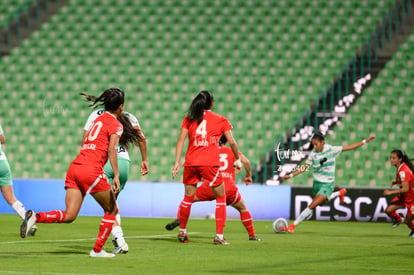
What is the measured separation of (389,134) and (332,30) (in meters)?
4.61

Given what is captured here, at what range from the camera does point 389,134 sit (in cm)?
2369

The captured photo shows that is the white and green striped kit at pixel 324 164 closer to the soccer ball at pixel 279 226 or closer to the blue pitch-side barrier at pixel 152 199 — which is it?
the soccer ball at pixel 279 226

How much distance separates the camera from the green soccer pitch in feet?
26.5

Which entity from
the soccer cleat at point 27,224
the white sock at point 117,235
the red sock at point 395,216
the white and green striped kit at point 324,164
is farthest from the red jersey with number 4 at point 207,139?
the red sock at point 395,216

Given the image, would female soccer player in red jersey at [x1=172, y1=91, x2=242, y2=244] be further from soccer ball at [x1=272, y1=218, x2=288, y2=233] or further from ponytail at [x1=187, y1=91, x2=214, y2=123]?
soccer ball at [x1=272, y1=218, x2=288, y2=233]

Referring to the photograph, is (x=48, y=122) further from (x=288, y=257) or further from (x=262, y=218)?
(x=288, y=257)

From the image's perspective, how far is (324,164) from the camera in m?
15.7

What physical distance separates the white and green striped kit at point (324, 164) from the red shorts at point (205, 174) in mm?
4650

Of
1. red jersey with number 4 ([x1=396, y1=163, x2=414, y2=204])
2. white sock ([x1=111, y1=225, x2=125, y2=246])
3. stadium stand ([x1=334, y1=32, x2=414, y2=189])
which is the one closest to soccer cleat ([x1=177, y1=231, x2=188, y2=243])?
white sock ([x1=111, y1=225, x2=125, y2=246])

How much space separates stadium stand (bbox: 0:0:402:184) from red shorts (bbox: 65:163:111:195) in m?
14.3

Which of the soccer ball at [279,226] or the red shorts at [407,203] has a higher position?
the red shorts at [407,203]

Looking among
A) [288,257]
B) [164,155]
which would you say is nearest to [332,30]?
[164,155]

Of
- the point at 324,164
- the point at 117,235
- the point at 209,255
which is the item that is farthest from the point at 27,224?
the point at 324,164

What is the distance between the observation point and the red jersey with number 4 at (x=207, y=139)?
11.4 m
